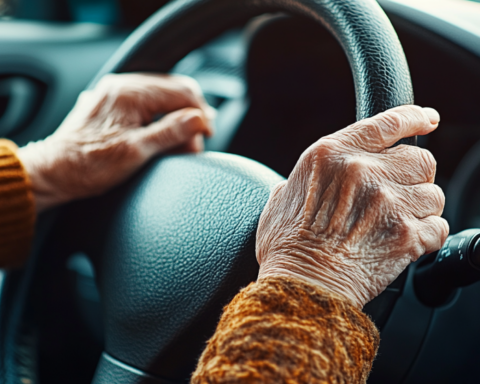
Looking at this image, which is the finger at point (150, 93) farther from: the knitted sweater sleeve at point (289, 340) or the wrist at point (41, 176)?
the knitted sweater sleeve at point (289, 340)

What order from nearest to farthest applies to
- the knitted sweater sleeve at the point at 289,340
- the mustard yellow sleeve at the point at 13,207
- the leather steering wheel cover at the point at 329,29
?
1. the knitted sweater sleeve at the point at 289,340
2. the leather steering wheel cover at the point at 329,29
3. the mustard yellow sleeve at the point at 13,207

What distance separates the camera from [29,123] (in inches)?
60.9

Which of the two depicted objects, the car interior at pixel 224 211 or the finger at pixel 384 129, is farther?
the car interior at pixel 224 211

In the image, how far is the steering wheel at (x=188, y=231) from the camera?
540mm

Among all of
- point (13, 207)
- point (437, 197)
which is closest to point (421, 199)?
point (437, 197)

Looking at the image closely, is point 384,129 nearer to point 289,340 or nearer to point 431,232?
point 431,232

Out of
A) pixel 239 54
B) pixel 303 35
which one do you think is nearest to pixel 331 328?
pixel 303 35

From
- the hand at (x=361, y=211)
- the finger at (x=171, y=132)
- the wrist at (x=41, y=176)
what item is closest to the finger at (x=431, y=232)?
the hand at (x=361, y=211)

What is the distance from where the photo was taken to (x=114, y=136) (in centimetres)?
78

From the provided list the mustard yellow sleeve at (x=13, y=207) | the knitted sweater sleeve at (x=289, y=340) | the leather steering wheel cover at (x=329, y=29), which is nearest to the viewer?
the knitted sweater sleeve at (x=289, y=340)

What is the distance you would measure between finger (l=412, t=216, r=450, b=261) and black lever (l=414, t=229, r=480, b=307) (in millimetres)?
47

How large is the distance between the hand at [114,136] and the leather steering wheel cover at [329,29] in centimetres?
5

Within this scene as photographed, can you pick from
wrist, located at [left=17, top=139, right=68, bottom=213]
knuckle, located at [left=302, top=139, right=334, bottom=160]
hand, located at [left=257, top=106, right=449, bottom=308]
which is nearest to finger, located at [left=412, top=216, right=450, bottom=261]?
hand, located at [left=257, top=106, right=449, bottom=308]

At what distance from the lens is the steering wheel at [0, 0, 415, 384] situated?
540 mm
